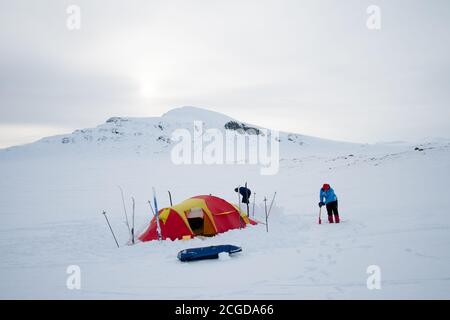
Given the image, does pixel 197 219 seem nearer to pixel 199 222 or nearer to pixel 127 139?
pixel 199 222

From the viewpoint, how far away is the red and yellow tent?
9359 mm

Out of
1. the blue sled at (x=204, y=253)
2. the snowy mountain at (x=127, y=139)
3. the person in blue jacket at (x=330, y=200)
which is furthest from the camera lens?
the snowy mountain at (x=127, y=139)

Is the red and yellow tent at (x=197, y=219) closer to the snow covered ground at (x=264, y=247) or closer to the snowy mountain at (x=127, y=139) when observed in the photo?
the snow covered ground at (x=264, y=247)

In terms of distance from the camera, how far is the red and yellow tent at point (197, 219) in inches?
368

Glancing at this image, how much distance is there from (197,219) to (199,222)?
12 cm

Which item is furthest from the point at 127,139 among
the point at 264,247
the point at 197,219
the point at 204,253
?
the point at 204,253

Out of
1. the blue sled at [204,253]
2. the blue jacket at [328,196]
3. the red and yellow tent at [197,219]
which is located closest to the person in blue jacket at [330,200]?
the blue jacket at [328,196]

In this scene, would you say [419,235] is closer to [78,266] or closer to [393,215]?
[393,215]

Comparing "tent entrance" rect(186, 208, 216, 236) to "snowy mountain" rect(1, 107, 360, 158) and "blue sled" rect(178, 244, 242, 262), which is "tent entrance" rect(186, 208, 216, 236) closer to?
"blue sled" rect(178, 244, 242, 262)

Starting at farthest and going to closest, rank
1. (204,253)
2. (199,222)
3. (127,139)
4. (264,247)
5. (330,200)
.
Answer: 1. (127,139)
2. (199,222)
3. (330,200)
4. (264,247)
5. (204,253)

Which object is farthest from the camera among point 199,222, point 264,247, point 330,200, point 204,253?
point 199,222

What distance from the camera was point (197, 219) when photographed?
10.6m

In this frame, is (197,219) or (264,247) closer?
(264,247)

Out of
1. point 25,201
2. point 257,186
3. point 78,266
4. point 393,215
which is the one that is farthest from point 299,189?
point 25,201
